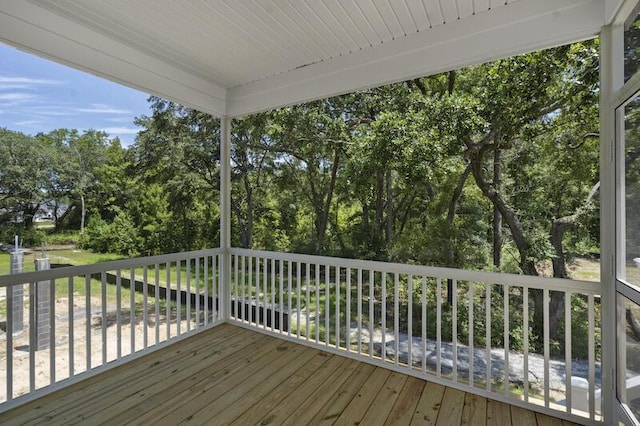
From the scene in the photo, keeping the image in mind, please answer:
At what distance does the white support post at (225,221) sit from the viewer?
379 cm

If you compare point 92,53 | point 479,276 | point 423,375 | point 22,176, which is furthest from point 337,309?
point 92,53

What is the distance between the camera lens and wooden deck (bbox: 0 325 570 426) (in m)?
2.02

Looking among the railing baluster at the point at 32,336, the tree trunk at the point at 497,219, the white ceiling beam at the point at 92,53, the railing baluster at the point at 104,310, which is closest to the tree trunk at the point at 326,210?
the white ceiling beam at the point at 92,53

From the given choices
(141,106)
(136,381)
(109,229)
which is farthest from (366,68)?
(136,381)

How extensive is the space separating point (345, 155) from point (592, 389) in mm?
3374

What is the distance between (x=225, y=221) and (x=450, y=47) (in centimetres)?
299

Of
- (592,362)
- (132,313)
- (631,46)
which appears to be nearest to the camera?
(631,46)

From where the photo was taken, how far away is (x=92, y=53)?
2463 millimetres

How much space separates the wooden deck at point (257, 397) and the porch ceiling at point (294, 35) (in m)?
2.52

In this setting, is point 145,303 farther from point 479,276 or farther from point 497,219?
point 497,219

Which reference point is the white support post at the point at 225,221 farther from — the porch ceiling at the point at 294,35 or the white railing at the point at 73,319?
the porch ceiling at the point at 294,35

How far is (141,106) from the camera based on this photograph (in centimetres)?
376

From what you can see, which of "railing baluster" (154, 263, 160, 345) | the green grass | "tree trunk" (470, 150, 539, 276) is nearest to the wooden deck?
"railing baluster" (154, 263, 160, 345)

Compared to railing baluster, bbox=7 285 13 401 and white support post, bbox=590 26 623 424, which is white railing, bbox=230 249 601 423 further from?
railing baluster, bbox=7 285 13 401
